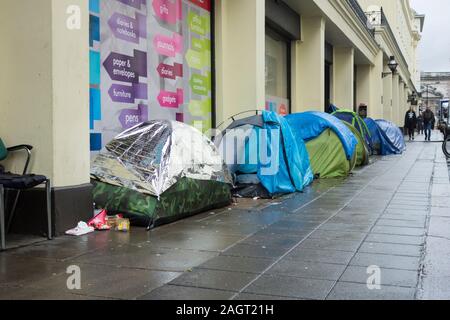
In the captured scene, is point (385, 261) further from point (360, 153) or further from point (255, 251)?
point (360, 153)

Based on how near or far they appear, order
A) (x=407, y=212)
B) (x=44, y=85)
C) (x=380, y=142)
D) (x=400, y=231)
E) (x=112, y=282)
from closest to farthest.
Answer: (x=112, y=282), (x=44, y=85), (x=400, y=231), (x=407, y=212), (x=380, y=142)

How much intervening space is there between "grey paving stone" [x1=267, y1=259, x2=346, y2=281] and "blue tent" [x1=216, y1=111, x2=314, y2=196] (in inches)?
152

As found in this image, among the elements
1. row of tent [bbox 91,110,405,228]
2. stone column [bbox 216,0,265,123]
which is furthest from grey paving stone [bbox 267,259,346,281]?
stone column [bbox 216,0,265,123]

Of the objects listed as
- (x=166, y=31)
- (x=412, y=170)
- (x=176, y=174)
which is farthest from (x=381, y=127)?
(x=176, y=174)

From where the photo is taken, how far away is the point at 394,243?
5.02 metres

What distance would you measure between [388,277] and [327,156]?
7.56m

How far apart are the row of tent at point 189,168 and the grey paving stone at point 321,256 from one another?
182 cm

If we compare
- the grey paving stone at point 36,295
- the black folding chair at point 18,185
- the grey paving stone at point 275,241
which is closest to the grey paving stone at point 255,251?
the grey paving stone at point 275,241

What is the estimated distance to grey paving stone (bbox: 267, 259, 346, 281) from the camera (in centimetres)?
396

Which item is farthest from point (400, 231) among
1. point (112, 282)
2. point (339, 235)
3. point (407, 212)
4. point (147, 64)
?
point (147, 64)

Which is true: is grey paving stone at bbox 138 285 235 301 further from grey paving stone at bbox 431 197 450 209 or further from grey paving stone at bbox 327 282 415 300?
grey paving stone at bbox 431 197 450 209

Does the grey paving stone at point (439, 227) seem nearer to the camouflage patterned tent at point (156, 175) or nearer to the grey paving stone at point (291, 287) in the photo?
the grey paving stone at point (291, 287)

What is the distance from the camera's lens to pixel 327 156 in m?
11.3

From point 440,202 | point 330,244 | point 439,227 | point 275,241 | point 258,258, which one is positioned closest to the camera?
point 258,258
